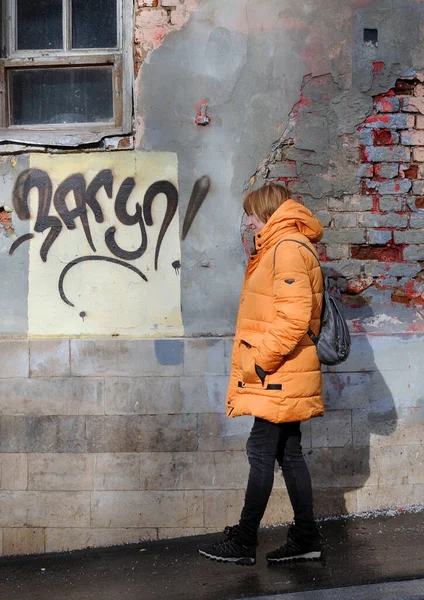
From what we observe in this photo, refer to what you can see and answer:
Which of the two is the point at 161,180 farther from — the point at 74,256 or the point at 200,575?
the point at 200,575

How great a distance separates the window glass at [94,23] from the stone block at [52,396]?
86.2 inches

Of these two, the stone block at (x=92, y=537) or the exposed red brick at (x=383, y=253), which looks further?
the exposed red brick at (x=383, y=253)

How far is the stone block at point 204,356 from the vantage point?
5.45 metres

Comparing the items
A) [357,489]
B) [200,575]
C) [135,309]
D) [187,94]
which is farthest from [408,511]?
[187,94]

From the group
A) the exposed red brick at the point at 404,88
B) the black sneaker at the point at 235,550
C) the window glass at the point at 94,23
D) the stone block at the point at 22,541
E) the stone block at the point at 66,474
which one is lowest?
the stone block at the point at 22,541

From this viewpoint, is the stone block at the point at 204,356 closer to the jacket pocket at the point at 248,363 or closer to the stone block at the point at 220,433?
the stone block at the point at 220,433

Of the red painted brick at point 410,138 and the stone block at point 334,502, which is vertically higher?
the red painted brick at point 410,138

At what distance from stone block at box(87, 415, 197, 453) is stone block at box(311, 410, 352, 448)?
30.3 inches

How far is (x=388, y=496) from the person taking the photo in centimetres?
559

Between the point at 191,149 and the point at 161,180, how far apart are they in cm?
27

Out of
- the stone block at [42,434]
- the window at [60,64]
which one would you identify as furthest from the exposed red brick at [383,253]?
the stone block at [42,434]

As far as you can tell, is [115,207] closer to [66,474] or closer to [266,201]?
[266,201]

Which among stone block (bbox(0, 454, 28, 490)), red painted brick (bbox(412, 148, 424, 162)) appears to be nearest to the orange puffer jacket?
red painted brick (bbox(412, 148, 424, 162))

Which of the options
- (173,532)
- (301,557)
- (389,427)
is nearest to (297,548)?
(301,557)
